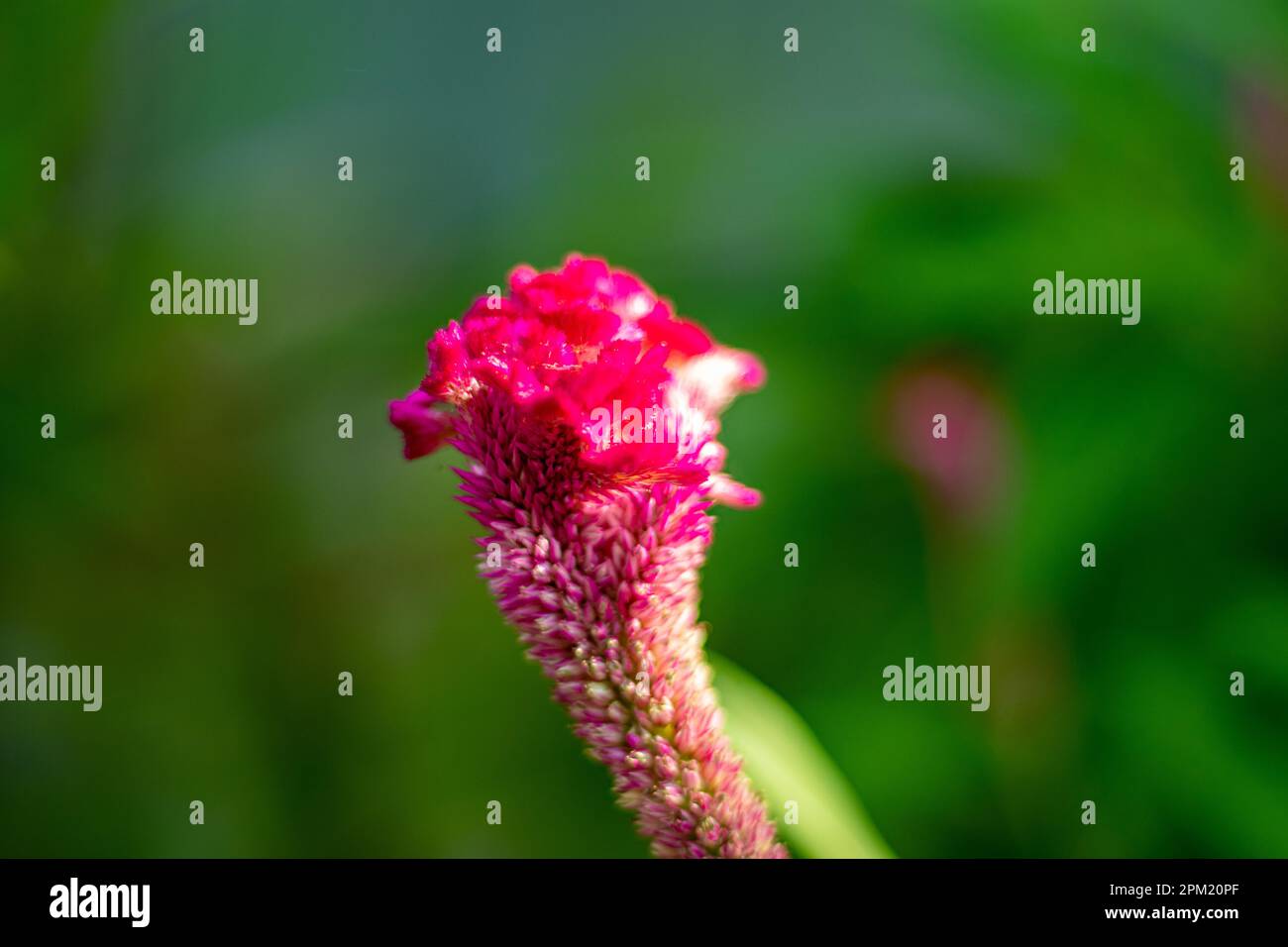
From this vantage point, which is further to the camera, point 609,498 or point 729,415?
point 729,415

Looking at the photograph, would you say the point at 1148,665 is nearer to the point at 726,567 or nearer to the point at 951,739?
the point at 951,739

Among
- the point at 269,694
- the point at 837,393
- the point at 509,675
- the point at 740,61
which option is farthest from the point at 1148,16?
the point at 269,694

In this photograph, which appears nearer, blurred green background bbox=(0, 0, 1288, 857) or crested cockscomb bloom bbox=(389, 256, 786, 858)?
crested cockscomb bloom bbox=(389, 256, 786, 858)

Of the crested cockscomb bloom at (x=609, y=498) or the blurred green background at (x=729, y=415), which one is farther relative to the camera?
the blurred green background at (x=729, y=415)

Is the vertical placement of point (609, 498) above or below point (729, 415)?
below
